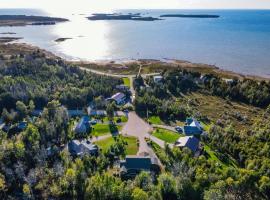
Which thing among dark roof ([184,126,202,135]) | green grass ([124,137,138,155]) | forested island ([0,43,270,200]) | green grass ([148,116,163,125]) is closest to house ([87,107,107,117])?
forested island ([0,43,270,200])

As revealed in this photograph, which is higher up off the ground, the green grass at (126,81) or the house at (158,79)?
the house at (158,79)

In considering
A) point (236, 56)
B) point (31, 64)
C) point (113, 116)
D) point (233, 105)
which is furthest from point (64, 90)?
point (236, 56)

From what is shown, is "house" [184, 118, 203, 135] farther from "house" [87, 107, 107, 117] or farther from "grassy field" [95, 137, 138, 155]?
"house" [87, 107, 107, 117]

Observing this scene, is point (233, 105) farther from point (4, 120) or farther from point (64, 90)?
point (4, 120)

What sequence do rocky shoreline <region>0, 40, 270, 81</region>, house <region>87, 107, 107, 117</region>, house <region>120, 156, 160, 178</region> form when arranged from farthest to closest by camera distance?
1. rocky shoreline <region>0, 40, 270, 81</region>
2. house <region>87, 107, 107, 117</region>
3. house <region>120, 156, 160, 178</region>

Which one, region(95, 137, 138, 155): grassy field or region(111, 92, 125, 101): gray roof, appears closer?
region(95, 137, 138, 155): grassy field

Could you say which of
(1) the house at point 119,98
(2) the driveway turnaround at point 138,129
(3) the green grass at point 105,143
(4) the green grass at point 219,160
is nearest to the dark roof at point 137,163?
(2) the driveway turnaround at point 138,129

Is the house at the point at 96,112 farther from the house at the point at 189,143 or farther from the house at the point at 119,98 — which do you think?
the house at the point at 189,143
